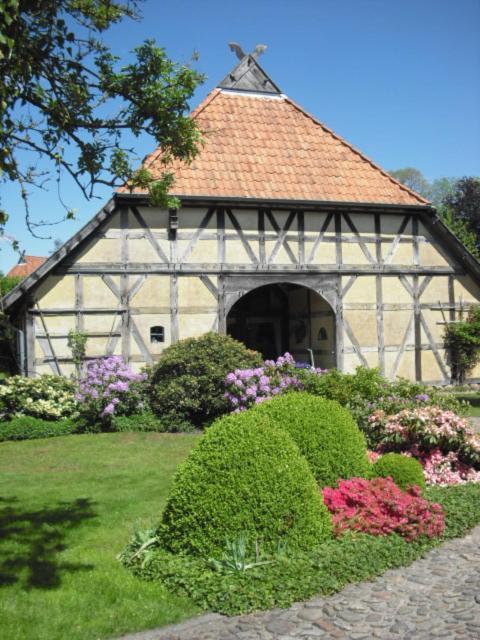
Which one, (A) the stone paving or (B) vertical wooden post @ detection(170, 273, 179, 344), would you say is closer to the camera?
(A) the stone paving

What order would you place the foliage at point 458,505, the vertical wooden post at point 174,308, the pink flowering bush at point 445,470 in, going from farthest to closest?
the vertical wooden post at point 174,308 → the pink flowering bush at point 445,470 → the foliage at point 458,505

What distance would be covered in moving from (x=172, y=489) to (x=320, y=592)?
141cm

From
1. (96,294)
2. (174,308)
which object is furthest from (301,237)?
(96,294)

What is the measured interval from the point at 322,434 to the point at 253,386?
6.06 m

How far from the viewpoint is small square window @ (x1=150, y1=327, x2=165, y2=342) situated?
612 inches

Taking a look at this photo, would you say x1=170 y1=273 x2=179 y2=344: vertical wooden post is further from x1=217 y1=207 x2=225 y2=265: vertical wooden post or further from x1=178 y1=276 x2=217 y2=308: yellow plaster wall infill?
x1=217 y1=207 x2=225 y2=265: vertical wooden post

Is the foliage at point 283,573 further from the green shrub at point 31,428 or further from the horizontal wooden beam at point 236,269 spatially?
the horizontal wooden beam at point 236,269

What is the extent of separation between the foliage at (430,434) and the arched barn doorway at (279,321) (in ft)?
32.5

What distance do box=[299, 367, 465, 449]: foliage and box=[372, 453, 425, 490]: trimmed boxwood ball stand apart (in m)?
1.97

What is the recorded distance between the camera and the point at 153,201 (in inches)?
247

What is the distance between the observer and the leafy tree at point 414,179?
60094 mm

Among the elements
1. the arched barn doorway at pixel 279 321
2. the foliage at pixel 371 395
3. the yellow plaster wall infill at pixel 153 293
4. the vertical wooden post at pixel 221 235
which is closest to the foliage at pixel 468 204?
the arched barn doorway at pixel 279 321

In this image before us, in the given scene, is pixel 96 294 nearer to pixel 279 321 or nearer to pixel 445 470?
pixel 279 321

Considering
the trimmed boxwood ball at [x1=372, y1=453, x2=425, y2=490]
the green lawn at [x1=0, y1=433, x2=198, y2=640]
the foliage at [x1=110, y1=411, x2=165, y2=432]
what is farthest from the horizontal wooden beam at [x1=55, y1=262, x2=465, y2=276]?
the trimmed boxwood ball at [x1=372, y1=453, x2=425, y2=490]
